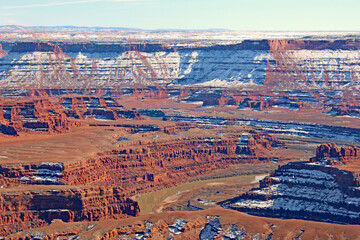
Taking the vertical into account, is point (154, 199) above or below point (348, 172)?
below

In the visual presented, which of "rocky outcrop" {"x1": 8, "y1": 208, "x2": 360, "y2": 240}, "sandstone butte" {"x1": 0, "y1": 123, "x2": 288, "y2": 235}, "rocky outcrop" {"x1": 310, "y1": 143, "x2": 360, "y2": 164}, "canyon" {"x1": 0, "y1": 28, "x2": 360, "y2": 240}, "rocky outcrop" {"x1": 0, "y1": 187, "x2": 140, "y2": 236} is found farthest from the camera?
"rocky outcrop" {"x1": 310, "y1": 143, "x2": 360, "y2": 164}

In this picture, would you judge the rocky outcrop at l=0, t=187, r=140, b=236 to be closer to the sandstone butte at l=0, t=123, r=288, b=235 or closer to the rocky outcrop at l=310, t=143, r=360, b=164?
the sandstone butte at l=0, t=123, r=288, b=235

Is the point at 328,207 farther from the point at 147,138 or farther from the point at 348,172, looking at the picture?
the point at 147,138

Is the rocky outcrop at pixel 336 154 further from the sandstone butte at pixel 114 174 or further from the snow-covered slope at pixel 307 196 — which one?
the sandstone butte at pixel 114 174

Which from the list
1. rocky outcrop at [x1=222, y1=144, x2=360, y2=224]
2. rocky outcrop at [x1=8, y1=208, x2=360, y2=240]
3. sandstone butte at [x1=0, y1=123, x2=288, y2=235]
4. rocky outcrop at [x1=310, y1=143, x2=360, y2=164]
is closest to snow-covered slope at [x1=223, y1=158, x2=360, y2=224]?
rocky outcrop at [x1=222, y1=144, x2=360, y2=224]

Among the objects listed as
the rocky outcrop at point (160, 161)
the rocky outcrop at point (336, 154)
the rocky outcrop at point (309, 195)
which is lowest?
the rocky outcrop at point (160, 161)

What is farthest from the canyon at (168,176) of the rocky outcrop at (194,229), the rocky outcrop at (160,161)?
the rocky outcrop at (160,161)

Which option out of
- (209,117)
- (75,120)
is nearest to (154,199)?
(75,120)
